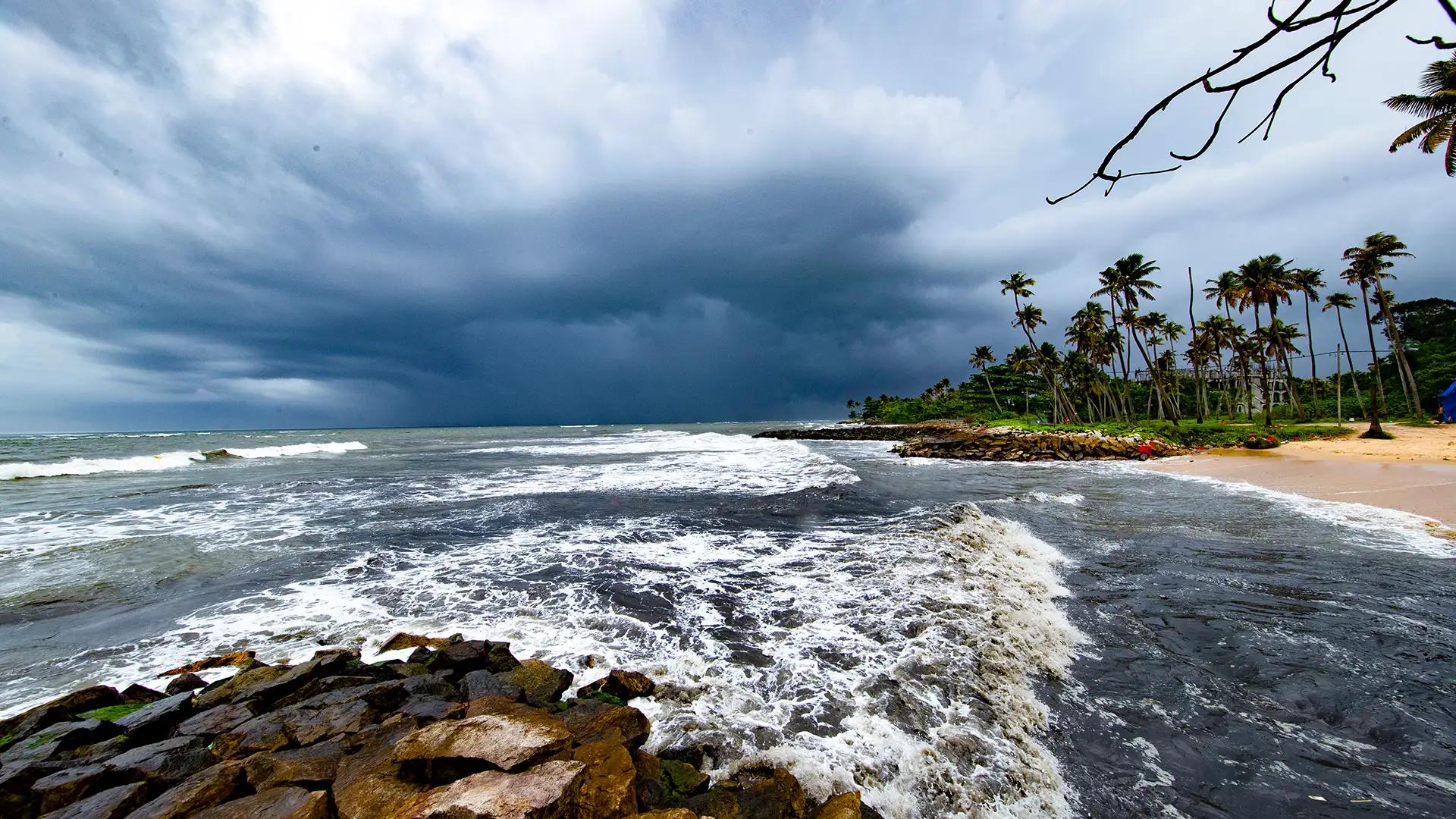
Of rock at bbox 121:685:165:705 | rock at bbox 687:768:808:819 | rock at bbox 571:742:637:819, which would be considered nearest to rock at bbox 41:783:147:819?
rock at bbox 121:685:165:705

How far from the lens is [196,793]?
3.10 metres

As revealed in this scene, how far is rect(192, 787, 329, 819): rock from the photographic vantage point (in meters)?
2.95

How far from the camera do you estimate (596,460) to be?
104 feet

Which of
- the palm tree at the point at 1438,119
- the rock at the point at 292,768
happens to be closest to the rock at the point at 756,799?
the rock at the point at 292,768

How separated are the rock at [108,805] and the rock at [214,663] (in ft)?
8.53

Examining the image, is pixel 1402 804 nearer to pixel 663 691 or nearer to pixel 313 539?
pixel 663 691

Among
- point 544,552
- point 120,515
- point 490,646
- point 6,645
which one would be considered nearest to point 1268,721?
point 490,646

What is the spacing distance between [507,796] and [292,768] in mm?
1907

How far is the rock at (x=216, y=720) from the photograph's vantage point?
4102 mm

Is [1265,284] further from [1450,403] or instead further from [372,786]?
[372,786]

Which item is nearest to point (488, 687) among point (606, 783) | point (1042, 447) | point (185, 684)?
point (606, 783)

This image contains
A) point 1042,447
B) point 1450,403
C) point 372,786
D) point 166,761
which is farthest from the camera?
point 1450,403

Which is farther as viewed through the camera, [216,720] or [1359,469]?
[1359,469]

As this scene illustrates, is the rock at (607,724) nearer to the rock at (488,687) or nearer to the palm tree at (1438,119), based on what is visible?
the rock at (488,687)
